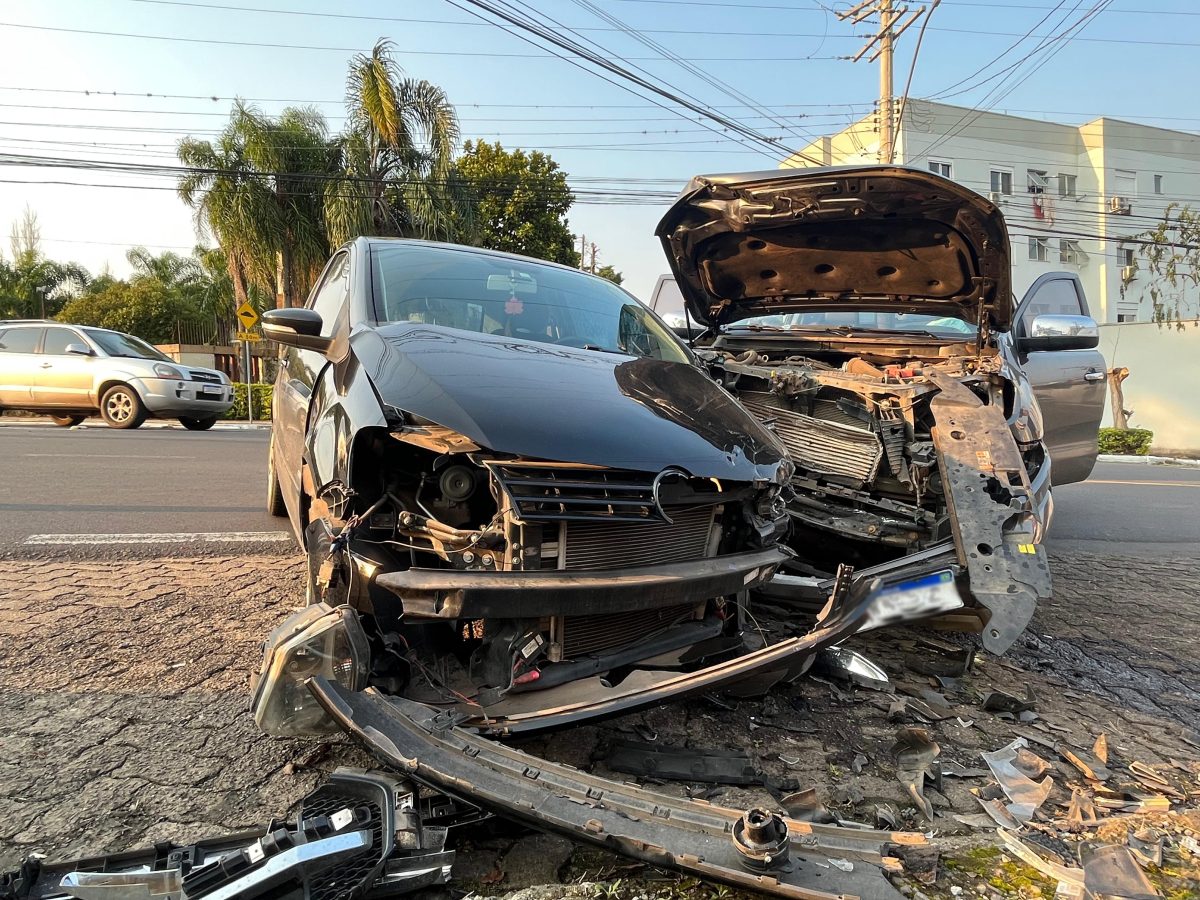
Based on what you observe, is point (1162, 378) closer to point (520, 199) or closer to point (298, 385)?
point (520, 199)

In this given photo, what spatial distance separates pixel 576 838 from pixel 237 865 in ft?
2.31

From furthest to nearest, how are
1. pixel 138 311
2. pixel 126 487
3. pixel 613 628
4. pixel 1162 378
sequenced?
pixel 138 311
pixel 1162 378
pixel 126 487
pixel 613 628

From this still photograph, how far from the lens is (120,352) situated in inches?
480

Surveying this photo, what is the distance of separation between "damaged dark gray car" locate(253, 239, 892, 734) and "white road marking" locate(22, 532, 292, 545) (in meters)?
2.57

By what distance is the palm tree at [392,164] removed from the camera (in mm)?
19141

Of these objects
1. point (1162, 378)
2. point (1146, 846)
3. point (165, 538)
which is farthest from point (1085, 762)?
point (1162, 378)

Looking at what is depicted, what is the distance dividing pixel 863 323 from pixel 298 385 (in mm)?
3577

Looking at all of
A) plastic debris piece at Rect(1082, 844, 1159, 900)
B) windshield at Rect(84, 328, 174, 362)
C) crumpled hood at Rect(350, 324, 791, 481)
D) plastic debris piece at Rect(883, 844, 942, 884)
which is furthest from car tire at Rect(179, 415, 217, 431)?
plastic debris piece at Rect(1082, 844, 1159, 900)

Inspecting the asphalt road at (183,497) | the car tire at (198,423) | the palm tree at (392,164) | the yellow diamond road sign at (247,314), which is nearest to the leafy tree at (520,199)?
the palm tree at (392,164)

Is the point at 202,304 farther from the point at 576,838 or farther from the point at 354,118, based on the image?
the point at 576,838

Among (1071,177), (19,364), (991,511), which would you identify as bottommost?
(991,511)

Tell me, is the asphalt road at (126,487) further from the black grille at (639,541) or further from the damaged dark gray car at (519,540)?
the black grille at (639,541)

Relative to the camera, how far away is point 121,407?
475 inches

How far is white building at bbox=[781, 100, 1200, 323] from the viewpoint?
29.7 m
